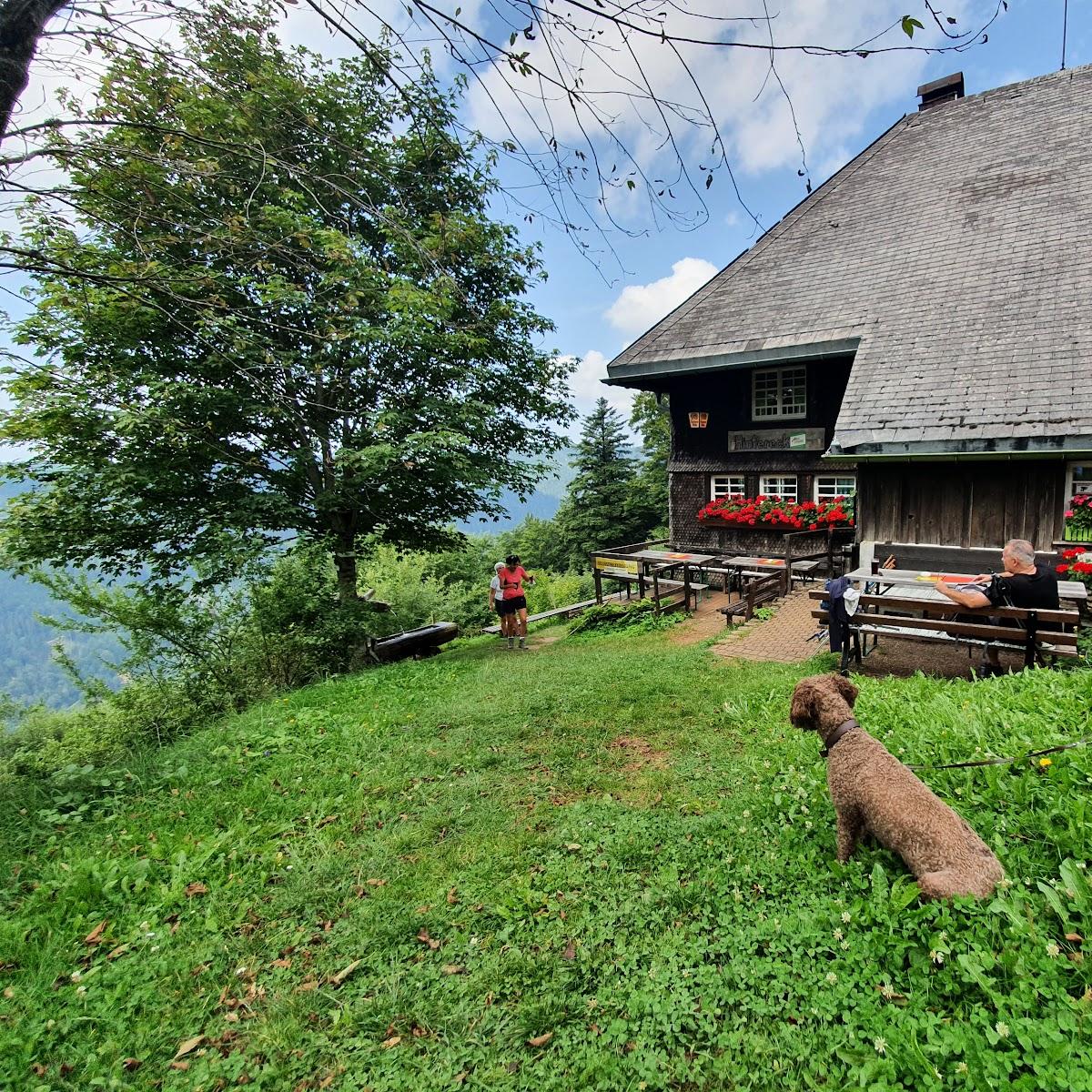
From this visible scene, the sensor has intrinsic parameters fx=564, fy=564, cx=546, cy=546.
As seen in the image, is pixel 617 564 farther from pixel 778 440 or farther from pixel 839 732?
pixel 839 732

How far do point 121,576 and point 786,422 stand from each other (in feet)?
46.3

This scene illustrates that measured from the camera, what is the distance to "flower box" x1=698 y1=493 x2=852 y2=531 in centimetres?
1248

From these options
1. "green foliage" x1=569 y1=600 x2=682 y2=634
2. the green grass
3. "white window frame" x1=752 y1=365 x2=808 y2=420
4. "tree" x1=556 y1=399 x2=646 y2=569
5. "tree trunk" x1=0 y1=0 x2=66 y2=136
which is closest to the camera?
the green grass

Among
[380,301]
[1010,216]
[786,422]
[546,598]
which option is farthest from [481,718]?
[546,598]

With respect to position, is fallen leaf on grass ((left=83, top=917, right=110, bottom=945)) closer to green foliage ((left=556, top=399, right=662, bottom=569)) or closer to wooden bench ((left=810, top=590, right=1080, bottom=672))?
wooden bench ((left=810, top=590, right=1080, bottom=672))

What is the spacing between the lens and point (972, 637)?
6.20 m

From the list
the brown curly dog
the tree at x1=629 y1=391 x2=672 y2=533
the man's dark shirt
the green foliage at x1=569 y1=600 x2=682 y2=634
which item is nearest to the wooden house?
the man's dark shirt

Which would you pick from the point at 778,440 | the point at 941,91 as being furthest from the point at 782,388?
the point at 941,91

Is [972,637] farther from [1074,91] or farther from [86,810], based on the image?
[1074,91]

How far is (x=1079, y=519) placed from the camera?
8.47 metres

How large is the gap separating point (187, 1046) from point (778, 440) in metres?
13.7

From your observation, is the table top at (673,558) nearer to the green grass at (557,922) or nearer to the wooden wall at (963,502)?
the wooden wall at (963,502)

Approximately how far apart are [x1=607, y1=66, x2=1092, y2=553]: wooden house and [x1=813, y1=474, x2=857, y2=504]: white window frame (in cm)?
4

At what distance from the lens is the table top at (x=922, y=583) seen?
273 inches
